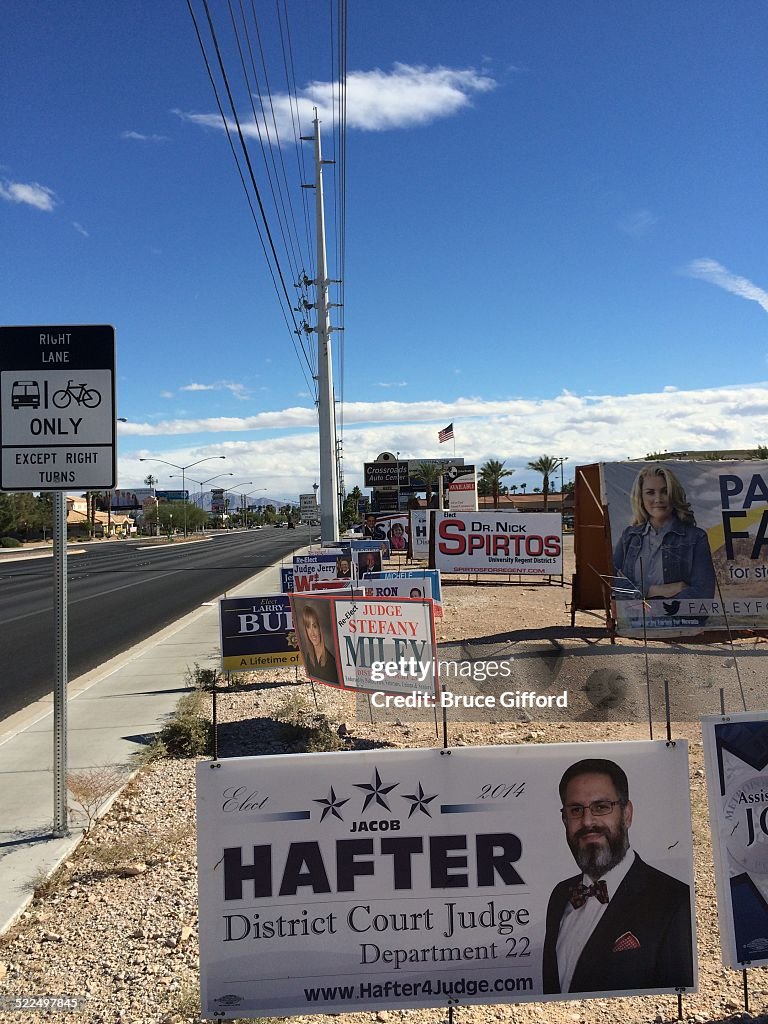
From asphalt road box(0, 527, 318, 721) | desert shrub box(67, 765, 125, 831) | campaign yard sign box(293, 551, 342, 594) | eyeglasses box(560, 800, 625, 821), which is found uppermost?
campaign yard sign box(293, 551, 342, 594)

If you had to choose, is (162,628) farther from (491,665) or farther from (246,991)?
(246,991)

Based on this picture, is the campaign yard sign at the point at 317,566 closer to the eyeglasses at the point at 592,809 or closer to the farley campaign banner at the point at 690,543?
the farley campaign banner at the point at 690,543

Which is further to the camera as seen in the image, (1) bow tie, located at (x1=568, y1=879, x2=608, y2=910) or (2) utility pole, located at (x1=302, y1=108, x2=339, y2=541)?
(2) utility pole, located at (x1=302, y1=108, x2=339, y2=541)

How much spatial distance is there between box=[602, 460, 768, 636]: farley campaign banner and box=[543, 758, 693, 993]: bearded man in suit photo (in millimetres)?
10711

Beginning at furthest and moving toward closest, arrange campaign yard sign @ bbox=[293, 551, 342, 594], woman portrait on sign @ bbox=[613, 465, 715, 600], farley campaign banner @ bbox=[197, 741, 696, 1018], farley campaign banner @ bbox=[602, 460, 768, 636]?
1. campaign yard sign @ bbox=[293, 551, 342, 594]
2. woman portrait on sign @ bbox=[613, 465, 715, 600]
3. farley campaign banner @ bbox=[602, 460, 768, 636]
4. farley campaign banner @ bbox=[197, 741, 696, 1018]

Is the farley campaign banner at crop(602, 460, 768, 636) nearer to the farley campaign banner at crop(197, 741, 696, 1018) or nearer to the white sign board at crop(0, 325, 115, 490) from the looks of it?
the white sign board at crop(0, 325, 115, 490)

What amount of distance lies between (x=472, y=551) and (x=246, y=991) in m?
21.1

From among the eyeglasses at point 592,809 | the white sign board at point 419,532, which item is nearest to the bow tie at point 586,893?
→ the eyeglasses at point 592,809

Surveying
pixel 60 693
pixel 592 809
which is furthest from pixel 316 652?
pixel 592 809

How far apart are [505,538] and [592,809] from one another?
20714 millimetres

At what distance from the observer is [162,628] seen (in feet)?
61.4

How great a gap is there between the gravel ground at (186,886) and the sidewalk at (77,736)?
25 cm

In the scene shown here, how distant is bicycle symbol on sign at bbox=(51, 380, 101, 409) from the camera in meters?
6.24

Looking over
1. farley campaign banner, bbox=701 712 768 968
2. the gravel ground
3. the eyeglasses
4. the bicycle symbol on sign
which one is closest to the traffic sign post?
the bicycle symbol on sign
